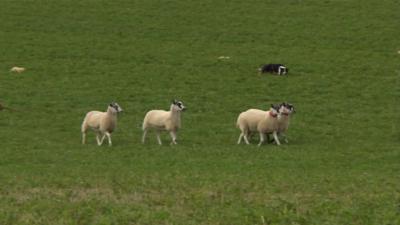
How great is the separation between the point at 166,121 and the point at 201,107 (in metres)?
6.76

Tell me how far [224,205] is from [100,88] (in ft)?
72.7

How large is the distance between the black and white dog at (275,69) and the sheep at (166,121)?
13262mm

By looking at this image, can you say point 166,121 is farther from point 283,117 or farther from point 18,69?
point 18,69

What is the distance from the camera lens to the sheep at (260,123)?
22891mm

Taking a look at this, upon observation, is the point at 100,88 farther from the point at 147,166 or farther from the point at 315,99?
the point at 147,166

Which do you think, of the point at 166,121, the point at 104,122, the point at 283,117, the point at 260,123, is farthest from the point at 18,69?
the point at 283,117

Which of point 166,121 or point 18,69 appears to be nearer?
point 166,121

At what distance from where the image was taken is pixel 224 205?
1174cm

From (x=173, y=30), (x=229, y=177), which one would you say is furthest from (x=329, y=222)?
(x=173, y=30)

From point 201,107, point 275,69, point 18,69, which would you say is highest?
point 18,69

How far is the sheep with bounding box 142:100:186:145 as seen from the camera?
2314 centimetres

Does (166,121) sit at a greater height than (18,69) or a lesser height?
lesser

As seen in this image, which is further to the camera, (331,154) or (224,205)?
(331,154)

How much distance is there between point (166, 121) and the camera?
23203 millimetres
